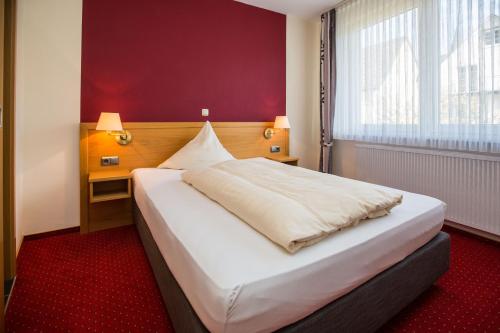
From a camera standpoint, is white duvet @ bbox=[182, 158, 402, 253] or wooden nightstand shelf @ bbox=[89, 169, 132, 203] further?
wooden nightstand shelf @ bbox=[89, 169, 132, 203]

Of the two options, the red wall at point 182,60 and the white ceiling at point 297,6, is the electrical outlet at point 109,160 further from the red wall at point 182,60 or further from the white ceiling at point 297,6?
the white ceiling at point 297,6

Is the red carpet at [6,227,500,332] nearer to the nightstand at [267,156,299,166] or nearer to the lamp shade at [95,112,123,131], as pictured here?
the lamp shade at [95,112,123,131]

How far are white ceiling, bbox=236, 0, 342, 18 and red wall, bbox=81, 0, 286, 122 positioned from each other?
100 mm

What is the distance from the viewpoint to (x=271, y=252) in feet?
3.78

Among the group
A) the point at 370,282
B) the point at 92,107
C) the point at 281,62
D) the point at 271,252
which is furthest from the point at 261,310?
the point at 281,62

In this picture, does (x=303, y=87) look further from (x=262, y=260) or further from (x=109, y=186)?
(x=262, y=260)

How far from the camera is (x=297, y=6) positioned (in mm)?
3793

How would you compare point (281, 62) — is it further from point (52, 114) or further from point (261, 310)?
point (261, 310)

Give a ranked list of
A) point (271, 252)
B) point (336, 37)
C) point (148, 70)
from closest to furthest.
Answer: point (271, 252) → point (148, 70) → point (336, 37)

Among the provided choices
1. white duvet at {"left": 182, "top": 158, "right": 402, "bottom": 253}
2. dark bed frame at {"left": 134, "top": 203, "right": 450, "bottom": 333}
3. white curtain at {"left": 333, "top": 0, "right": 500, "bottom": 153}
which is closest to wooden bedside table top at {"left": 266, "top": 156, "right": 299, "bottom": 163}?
white curtain at {"left": 333, "top": 0, "right": 500, "bottom": 153}

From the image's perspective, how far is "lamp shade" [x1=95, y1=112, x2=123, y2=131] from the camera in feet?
8.59

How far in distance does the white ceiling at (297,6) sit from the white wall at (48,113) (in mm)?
2209

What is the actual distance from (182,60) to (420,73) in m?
2.66

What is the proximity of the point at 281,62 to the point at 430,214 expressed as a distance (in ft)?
10.2
